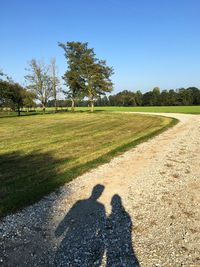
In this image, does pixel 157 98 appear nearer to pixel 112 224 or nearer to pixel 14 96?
pixel 14 96

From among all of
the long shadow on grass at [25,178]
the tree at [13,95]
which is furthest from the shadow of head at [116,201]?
the tree at [13,95]

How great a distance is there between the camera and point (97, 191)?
24.4 ft

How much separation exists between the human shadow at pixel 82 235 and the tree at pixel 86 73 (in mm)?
53356

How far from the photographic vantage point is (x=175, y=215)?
5.88m

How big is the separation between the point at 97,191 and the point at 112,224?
78.5 inches

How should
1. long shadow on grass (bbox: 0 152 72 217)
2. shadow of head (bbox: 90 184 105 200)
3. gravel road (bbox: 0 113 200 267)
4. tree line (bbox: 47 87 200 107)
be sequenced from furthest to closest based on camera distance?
tree line (bbox: 47 87 200 107) < shadow of head (bbox: 90 184 105 200) < long shadow on grass (bbox: 0 152 72 217) < gravel road (bbox: 0 113 200 267)

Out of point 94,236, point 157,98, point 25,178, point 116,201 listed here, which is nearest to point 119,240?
point 94,236

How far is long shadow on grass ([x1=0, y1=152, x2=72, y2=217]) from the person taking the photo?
22.3 ft

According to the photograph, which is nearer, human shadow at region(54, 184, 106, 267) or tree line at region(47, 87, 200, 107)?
human shadow at region(54, 184, 106, 267)

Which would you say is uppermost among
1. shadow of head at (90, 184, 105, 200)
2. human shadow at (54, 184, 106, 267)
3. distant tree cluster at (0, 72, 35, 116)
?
distant tree cluster at (0, 72, 35, 116)

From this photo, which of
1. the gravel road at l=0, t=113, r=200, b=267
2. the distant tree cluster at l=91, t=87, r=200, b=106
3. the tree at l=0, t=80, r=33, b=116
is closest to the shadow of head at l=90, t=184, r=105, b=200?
the gravel road at l=0, t=113, r=200, b=267

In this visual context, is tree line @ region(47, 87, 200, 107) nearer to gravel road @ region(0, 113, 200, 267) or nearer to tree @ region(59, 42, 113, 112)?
tree @ region(59, 42, 113, 112)

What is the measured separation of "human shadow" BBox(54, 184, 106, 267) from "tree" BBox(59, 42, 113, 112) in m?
53.4

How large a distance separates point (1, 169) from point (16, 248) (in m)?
5.80
